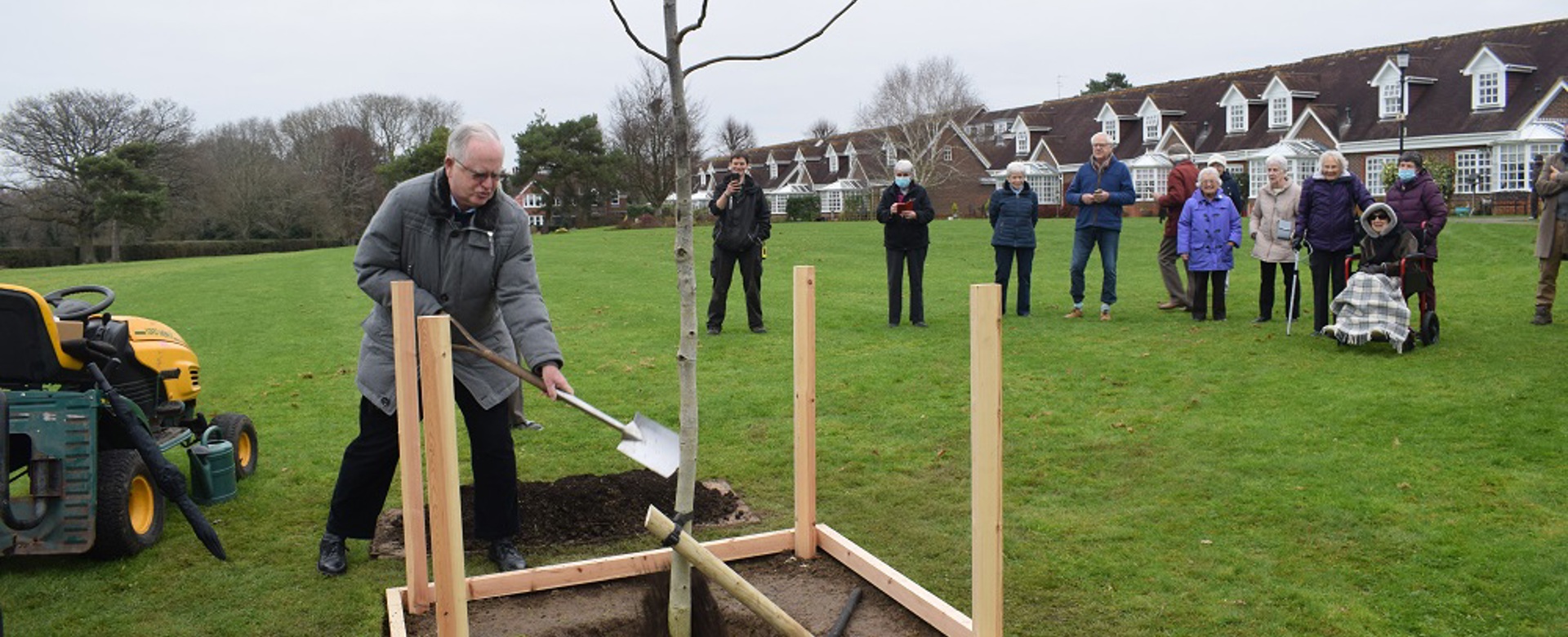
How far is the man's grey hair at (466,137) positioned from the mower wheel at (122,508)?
2.32m

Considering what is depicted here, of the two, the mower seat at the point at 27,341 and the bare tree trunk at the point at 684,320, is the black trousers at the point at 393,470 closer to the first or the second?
the bare tree trunk at the point at 684,320

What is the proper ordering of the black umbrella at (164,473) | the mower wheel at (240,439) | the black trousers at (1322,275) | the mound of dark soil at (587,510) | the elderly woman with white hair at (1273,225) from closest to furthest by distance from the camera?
the black umbrella at (164,473) → the mound of dark soil at (587,510) → the mower wheel at (240,439) → the black trousers at (1322,275) → the elderly woman with white hair at (1273,225)

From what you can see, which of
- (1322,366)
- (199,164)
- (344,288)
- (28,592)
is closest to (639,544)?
(28,592)

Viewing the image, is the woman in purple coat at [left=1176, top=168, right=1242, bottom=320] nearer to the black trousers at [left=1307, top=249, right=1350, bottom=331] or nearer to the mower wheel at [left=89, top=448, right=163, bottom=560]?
the black trousers at [left=1307, top=249, right=1350, bottom=331]

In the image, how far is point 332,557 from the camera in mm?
5180

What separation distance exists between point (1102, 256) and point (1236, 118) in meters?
42.5

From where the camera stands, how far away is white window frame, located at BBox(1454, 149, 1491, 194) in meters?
41.9

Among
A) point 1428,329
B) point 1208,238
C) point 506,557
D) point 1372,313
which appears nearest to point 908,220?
point 1208,238

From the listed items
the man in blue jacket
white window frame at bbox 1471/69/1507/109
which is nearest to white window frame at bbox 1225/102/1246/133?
white window frame at bbox 1471/69/1507/109

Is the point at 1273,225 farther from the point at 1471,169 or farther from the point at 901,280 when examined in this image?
the point at 1471,169

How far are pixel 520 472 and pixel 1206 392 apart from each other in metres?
5.40

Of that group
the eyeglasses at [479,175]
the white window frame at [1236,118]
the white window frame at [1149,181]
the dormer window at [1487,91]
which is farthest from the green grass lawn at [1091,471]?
the white window frame at [1236,118]

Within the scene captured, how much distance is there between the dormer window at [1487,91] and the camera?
4203 centimetres

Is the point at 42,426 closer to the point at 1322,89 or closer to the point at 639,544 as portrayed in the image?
the point at 639,544
